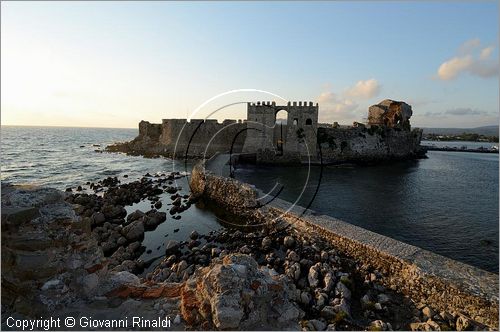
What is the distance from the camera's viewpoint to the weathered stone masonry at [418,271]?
6641 mm

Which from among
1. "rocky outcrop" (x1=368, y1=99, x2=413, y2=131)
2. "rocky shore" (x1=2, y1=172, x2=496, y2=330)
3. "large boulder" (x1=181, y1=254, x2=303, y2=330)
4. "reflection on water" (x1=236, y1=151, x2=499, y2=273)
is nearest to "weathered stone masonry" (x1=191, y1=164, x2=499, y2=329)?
"rocky shore" (x1=2, y1=172, x2=496, y2=330)

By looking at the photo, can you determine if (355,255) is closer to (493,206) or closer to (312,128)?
(493,206)

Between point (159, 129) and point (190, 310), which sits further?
point (159, 129)

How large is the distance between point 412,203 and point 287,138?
17.7 meters

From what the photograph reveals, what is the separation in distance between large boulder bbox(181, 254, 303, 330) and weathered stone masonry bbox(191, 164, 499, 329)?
4483mm

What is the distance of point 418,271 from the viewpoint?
765 centimetres

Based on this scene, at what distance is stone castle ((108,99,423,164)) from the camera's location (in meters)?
34.1

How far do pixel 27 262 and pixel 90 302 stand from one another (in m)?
1.20

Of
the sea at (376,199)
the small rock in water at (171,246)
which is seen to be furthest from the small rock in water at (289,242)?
the small rock in water at (171,246)

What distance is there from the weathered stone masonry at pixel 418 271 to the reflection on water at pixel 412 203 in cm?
338

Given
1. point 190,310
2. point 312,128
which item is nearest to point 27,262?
point 190,310

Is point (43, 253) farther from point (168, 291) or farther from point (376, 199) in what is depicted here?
point (376, 199)

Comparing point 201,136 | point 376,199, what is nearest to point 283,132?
point 201,136

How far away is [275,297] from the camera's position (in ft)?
16.3
